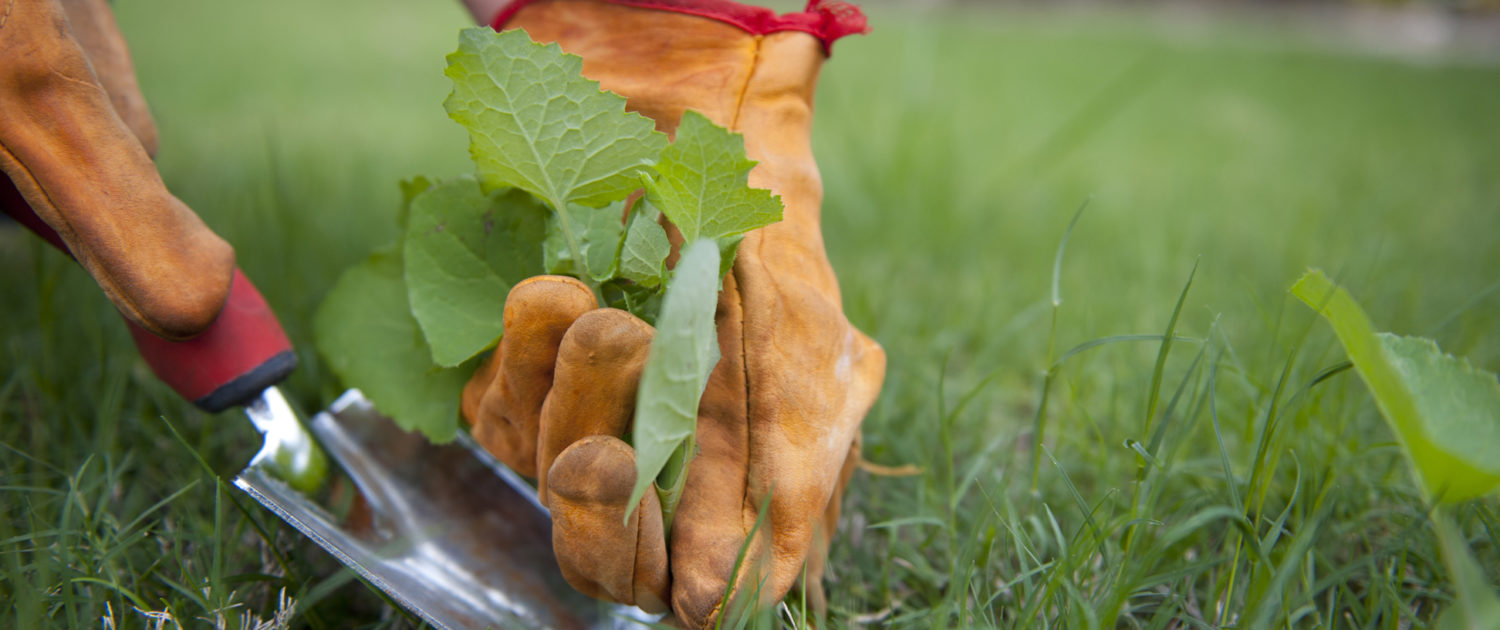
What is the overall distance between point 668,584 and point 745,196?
1.12 feet

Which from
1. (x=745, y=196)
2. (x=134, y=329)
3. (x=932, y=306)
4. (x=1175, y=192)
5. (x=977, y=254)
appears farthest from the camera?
(x=1175, y=192)

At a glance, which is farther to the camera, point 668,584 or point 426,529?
point 426,529

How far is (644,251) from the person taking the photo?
26.6 inches

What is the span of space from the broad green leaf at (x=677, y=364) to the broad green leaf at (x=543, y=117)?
7.4 inches

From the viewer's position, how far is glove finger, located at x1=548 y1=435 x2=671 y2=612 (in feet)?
1.98

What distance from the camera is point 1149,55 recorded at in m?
6.71

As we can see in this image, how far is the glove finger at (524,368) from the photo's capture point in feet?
2.10

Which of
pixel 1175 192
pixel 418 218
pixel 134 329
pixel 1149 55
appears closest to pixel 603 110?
pixel 418 218

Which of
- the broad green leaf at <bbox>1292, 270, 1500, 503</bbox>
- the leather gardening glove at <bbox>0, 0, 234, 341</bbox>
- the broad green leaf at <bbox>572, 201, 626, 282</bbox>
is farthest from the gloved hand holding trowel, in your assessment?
the broad green leaf at <bbox>1292, 270, 1500, 503</bbox>

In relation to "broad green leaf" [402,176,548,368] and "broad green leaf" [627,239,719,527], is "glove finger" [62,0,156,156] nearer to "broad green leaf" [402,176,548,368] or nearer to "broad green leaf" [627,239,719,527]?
"broad green leaf" [402,176,548,368]

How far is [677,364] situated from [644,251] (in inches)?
6.6

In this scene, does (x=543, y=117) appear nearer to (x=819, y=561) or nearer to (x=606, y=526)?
(x=606, y=526)

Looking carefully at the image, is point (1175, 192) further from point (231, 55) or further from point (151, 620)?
point (231, 55)

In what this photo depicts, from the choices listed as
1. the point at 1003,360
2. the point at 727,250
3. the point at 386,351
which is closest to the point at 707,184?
the point at 727,250
